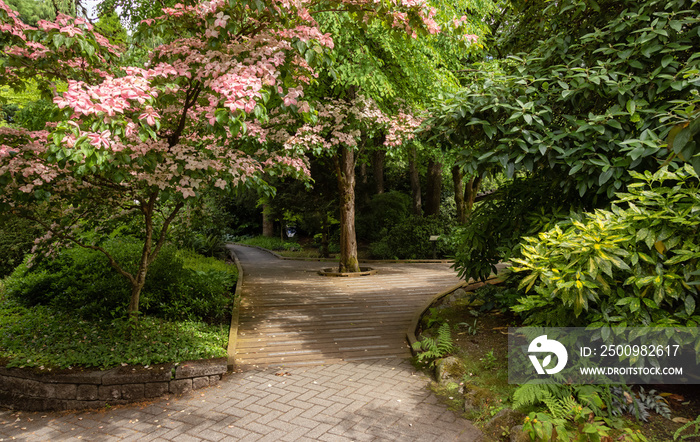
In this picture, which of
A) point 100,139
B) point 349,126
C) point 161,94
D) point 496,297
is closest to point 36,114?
point 161,94

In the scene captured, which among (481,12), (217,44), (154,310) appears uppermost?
(481,12)

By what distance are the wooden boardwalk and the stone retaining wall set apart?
1123mm

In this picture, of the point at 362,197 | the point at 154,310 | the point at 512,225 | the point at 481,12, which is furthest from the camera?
the point at 362,197

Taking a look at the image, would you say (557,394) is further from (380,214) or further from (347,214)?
(380,214)

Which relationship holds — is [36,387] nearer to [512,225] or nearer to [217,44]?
[217,44]

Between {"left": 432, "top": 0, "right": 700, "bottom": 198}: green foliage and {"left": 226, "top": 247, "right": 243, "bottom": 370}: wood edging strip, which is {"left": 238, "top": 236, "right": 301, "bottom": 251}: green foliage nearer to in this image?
{"left": 226, "top": 247, "right": 243, "bottom": 370}: wood edging strip

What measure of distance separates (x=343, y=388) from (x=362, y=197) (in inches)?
646

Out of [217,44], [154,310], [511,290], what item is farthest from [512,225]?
[154,310]

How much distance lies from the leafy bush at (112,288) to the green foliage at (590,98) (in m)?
4.82

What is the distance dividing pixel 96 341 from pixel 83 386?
978mm

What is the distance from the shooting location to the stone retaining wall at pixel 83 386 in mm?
4781

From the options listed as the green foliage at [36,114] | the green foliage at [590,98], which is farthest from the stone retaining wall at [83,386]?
the green foliage at [590,98]

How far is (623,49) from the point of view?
483 cm

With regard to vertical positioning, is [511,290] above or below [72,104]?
below
